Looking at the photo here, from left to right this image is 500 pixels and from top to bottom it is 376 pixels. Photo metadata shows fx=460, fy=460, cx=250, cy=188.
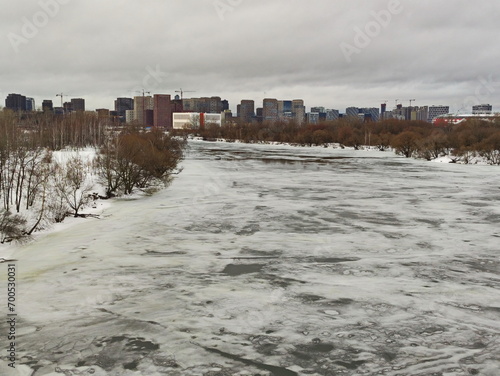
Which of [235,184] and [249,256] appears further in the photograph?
[235,184]

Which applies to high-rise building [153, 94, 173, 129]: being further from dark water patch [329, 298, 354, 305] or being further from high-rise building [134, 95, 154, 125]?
dark water patch [329, 298, 354, 305]

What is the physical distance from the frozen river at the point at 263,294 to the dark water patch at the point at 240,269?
1.7 inches

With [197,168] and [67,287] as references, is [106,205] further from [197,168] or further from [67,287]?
[197,168]

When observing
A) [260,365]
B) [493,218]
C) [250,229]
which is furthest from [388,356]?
[493,218]

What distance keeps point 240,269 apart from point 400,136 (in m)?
54.6

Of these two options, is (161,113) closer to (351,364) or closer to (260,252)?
(260,252)

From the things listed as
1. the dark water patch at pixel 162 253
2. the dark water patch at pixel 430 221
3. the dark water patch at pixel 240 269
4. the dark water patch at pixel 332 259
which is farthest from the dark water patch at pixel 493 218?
the dark water patch at pixel 162 253

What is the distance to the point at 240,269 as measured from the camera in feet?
33.5

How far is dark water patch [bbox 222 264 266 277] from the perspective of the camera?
32.8 ft

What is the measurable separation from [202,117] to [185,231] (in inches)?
5815

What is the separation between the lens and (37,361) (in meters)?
6.07

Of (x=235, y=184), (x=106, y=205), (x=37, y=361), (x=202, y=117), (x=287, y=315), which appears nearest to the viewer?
(x=37, y=361)

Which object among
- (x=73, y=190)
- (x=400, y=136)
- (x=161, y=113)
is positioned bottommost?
(x=73, y=190)

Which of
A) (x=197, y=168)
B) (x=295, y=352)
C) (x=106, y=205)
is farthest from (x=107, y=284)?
(x=197, y=168)
